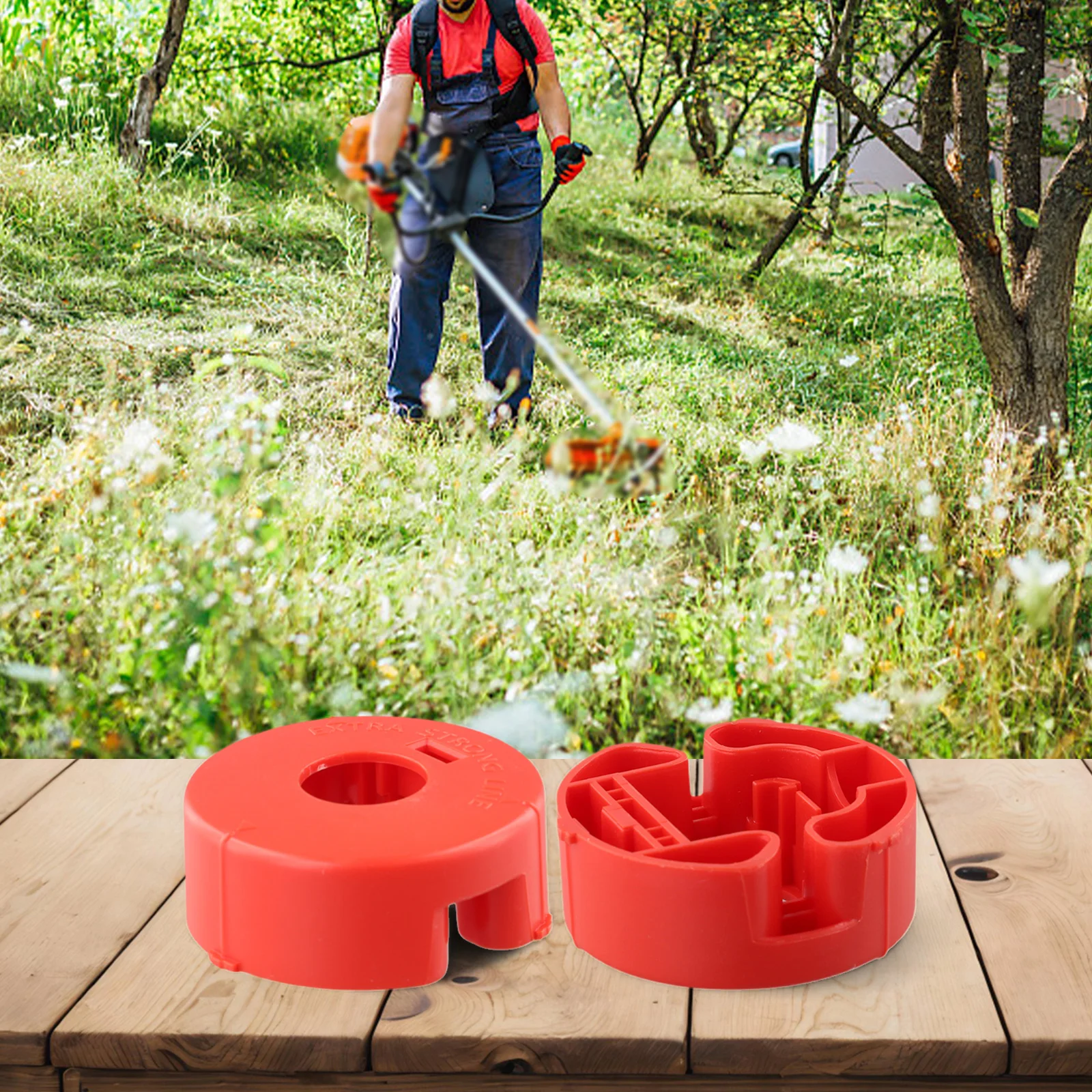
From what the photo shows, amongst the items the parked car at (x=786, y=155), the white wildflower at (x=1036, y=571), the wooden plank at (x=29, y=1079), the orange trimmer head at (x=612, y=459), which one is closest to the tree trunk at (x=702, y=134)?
the parked car at (x=786, y=155)

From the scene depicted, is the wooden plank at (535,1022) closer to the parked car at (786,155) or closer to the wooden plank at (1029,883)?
the wooden plank at (1029,883)

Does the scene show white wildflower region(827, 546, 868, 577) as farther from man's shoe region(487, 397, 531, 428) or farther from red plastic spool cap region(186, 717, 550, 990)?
red plastic spool cap region(186, 717, 550, 990)

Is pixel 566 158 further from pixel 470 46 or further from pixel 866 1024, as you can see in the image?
pixel 866 1024

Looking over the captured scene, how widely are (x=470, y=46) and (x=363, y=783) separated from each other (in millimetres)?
719

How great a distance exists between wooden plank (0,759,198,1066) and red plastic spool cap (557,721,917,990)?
16.7 inches

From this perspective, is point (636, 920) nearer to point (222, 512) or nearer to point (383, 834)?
point (383, 834)

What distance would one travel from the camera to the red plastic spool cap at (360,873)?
3.11ft

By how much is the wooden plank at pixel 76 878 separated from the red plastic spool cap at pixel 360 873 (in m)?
0.09

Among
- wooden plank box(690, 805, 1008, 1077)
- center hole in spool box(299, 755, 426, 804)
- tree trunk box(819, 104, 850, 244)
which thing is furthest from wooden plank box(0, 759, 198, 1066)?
tree trunk box(819, 104, 850, 244)

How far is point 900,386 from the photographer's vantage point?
6.28ft

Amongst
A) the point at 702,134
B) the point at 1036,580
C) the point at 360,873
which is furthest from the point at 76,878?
the point at 702,134

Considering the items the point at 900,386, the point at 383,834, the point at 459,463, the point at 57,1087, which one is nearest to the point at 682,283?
the point at 900,386

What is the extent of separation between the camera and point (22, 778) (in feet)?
4.68

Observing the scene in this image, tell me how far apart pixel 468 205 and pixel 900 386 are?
4.58 feet
